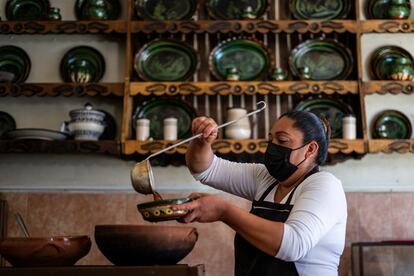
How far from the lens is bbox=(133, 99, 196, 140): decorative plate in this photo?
10.2 ft

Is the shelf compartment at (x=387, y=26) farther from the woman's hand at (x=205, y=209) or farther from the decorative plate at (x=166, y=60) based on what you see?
the woman's hand at (x=205, y=209)

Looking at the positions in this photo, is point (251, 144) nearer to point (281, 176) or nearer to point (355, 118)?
point (355, 118)

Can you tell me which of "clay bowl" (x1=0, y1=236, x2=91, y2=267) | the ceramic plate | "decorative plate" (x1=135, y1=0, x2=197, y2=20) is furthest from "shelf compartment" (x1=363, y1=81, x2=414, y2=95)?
"clay bowl" (x1=0, y1=236, x2=91, y2=267)

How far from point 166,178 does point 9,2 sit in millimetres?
1339

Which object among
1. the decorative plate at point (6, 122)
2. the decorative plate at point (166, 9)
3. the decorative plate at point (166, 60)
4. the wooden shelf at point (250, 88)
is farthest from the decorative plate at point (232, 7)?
the decorative plate at point (6, 122)

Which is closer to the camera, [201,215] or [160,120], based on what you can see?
[201,215]

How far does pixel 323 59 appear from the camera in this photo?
319cm

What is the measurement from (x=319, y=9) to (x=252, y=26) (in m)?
0.44

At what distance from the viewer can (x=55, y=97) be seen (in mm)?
3219

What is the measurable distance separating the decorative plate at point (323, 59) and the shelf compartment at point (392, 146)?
429mm

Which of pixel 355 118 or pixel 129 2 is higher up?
pixel 129 2

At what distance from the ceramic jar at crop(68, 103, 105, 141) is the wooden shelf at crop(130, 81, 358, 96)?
33cm

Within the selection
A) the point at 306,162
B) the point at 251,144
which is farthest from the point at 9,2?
the point at 306,162

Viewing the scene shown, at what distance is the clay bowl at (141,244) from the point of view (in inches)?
55.1
